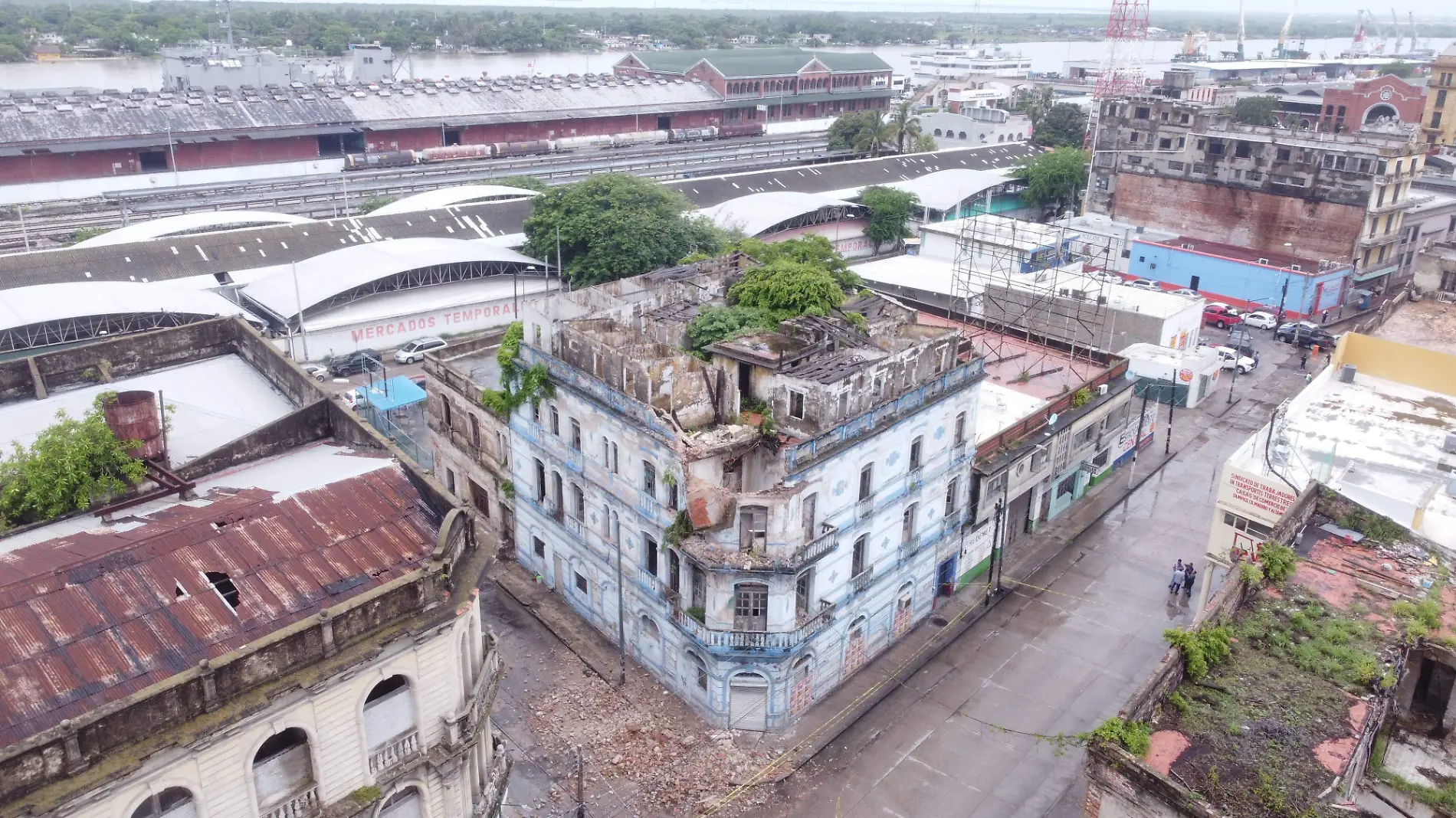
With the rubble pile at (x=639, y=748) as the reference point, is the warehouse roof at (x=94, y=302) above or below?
above

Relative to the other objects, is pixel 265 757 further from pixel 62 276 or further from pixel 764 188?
pixel 764 188

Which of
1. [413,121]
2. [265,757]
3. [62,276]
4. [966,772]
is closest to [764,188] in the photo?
[413,121]

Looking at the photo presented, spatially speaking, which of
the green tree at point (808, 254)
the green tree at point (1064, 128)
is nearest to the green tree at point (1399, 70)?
the green tree at point (1064, 128)

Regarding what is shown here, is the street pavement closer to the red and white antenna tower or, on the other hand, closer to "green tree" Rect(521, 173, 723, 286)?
"green tree" Rect(521, 173, 723, 286)

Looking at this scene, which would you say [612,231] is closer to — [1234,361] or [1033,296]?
[1033,296]

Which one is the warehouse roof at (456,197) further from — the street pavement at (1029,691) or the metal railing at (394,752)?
the metal railing at (394,752)
